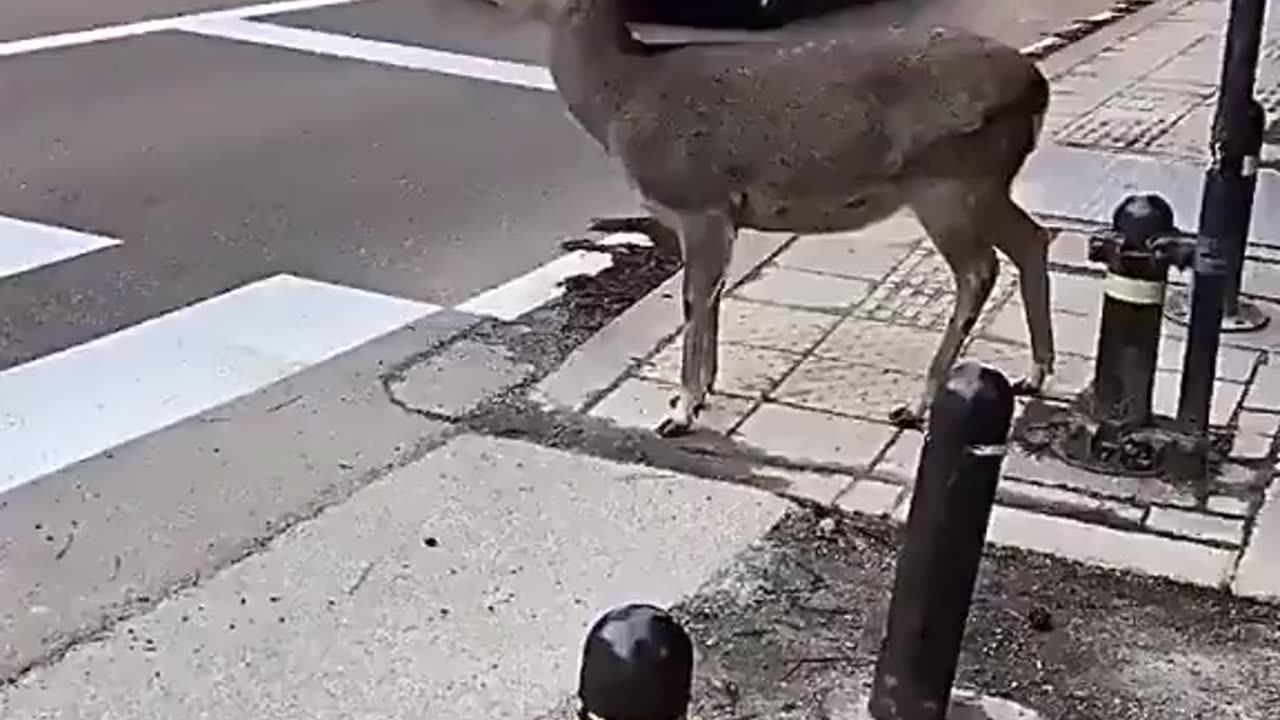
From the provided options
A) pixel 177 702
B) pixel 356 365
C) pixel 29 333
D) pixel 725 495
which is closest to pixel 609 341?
pixel 356 365

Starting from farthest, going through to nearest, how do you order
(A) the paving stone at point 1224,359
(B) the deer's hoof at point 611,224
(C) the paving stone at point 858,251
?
1. (B) the deer's hoof at point 611,224
2. (C) the paving stone at point 858,251
3. (A) the paving stone at point 1224,359

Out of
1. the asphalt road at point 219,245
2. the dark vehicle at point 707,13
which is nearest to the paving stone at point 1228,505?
the asphalt road at point 219,245

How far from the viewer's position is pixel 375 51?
11.3m

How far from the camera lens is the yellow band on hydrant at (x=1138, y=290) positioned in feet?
17.0

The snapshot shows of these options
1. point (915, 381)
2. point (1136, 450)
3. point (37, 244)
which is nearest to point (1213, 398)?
point (1136, 450)

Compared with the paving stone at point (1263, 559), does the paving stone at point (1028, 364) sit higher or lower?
lower

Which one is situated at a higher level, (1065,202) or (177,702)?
(177,702)

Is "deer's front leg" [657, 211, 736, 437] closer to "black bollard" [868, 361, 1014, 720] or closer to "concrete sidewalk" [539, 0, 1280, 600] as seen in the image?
Answer: "concrete sidewalk" [539, 0, 1280, 600]

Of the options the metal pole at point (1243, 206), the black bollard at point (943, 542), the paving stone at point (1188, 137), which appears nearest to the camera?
the black bollard at point (943, 542)

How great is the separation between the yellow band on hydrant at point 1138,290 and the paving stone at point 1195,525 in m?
0.58

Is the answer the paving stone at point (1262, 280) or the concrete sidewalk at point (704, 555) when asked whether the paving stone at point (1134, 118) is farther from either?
the concrete sidewalk at point (704, 555)

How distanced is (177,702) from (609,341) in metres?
2.60

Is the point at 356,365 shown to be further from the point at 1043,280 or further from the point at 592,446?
the point at 1043,280

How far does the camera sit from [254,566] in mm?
4586
